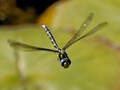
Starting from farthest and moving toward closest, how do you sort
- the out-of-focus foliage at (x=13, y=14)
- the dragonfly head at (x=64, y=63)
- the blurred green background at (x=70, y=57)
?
the out-of-focus foliage at (x=13, y=14) < the blurred green background at (x=70, y=57) < the dragonfly head at (x=64, y=63)

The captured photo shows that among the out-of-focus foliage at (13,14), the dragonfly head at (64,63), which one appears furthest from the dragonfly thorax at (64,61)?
the out-of-focus foliage at (13,14)

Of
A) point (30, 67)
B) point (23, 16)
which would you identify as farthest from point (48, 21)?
point (30, 67)

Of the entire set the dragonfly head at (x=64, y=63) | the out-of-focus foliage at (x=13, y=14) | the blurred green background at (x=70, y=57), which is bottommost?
the dragonfly head at (x=64, y=63)

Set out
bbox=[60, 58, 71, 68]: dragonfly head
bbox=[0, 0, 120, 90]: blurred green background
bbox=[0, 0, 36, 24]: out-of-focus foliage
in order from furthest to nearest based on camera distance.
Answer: bbox=[0, 0, 36, 24]: out-of-focus foliage
bbox=[0, 0, 120, 90]: blurred green background
bbox=[60, 58, 71, 68]: dragonfly head

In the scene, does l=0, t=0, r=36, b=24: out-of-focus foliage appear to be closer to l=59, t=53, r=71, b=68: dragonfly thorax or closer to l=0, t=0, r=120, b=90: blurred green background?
l=0, t=0, r=120, b=90: blurred green background

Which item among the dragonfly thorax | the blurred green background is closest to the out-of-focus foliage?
the blurred green background

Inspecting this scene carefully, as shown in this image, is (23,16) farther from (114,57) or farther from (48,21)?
(114,57)

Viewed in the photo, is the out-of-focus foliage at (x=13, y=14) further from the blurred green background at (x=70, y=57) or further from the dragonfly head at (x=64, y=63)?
the dragonfly head at (x=64, y=63)

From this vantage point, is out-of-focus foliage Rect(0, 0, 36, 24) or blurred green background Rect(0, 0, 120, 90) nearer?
blurred green background Rect(0, 0, 120, 90)

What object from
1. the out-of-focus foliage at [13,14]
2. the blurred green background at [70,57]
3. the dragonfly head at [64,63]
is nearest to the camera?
the dragonfly head at [64,63]
